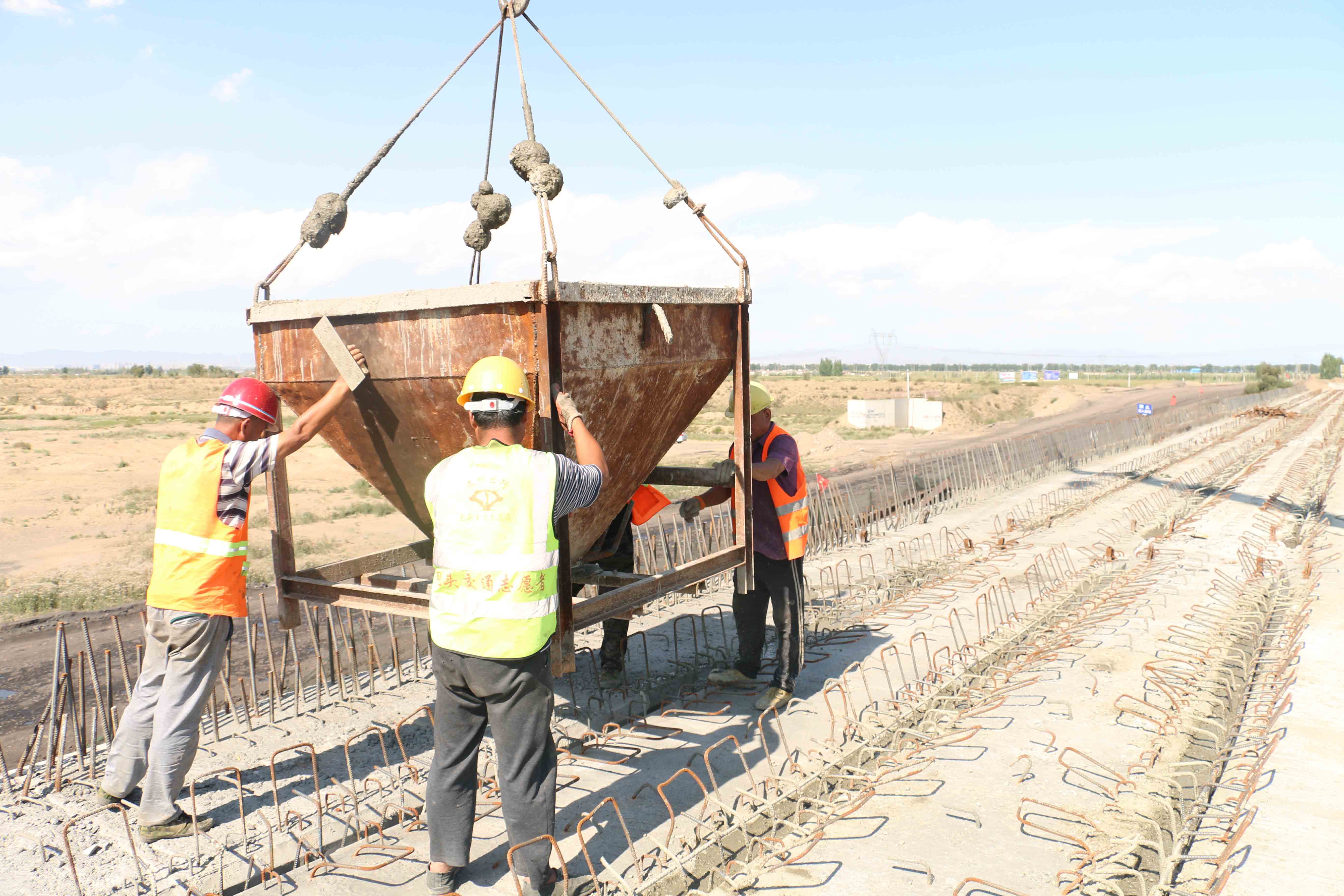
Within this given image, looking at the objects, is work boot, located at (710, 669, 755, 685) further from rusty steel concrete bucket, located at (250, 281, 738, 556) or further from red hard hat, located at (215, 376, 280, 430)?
red hard hat, located at (215, 376, 280, 430)

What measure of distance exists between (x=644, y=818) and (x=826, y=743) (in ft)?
4.43

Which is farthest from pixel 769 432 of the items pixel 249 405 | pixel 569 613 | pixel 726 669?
pixel 249 405

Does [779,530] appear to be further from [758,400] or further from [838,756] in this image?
[838,756]

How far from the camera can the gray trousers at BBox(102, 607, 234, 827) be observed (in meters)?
4.08

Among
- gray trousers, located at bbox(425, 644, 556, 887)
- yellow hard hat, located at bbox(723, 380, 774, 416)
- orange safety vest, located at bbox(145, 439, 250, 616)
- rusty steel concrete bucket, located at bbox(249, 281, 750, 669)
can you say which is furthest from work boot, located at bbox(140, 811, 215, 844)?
yellow hard hat, located at bbox(723, 380, 774, 416)

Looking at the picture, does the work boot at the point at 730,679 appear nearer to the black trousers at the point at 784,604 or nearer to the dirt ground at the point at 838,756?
the dirt ground at the point at 838,756

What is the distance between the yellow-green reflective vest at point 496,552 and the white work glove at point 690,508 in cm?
211

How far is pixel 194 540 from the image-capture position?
4184 mm

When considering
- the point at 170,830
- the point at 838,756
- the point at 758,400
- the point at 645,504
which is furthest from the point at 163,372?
the point at 838,756

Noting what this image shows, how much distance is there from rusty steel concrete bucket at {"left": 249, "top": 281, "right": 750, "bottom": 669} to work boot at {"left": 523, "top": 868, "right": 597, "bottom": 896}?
1077mm

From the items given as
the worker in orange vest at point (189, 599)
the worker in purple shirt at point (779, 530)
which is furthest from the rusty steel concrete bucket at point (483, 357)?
the worker in purple shirt at point (779, 530)

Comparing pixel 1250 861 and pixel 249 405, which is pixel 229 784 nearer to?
pixel 249 405

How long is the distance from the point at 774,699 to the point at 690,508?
139cm

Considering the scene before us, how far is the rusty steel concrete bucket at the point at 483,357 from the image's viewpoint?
385 centimetres
